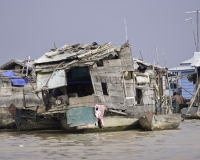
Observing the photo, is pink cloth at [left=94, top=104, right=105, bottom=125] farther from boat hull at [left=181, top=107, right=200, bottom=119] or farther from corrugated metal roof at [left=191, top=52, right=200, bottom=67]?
corrugated metal roof at [left=191, top=52, right=200, bottom=67]

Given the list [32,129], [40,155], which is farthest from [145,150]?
[32,129]

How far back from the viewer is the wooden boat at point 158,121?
57.5 ft

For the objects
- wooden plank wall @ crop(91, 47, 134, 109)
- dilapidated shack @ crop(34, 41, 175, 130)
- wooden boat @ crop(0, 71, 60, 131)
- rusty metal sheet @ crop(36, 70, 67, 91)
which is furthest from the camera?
wooden boat @ crop(0, 71, 60, 131)

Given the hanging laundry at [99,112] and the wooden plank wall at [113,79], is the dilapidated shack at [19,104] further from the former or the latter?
the hanging laundry at [99,112]

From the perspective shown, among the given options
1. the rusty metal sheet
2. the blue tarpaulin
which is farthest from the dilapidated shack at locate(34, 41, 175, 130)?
the blue tarpaulin

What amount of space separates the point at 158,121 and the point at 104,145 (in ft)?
14.7

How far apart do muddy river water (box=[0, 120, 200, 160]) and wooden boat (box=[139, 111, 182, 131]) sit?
27cm

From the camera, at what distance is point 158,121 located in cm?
1786

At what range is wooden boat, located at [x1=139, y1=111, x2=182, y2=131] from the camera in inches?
690

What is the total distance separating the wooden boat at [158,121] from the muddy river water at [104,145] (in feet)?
0.89

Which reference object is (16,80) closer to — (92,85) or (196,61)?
(92,85)

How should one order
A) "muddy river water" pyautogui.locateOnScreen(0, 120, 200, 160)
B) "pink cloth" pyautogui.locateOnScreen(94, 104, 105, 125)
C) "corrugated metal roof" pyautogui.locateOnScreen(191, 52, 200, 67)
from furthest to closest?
"corrugated metal roof" pyautogui.locateOnScreen(191, 52, 200, 67) → "pink cloth" pyautogui.locateOnScreen(94, 104, 105, 125) → "muddy river water" pyautogui.locateOnScreen(0, 120, 200, 160)

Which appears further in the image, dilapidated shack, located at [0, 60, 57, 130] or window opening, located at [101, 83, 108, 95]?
dilapidated shack, located at [0, 60, 57, 130]

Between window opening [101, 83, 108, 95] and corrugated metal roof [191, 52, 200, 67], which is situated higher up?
corrugated metal roof [191, 52, 200, 67]
